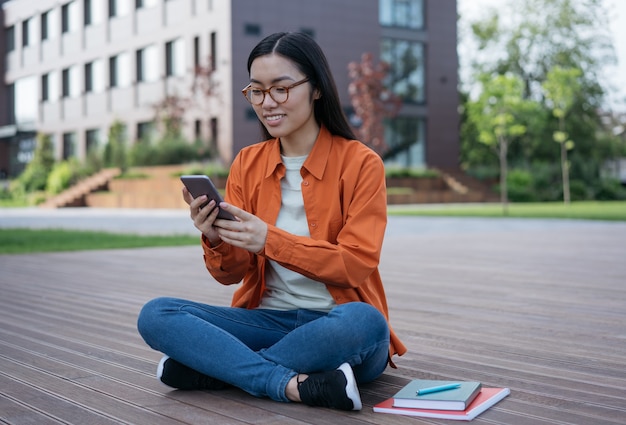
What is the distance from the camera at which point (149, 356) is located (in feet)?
12.3

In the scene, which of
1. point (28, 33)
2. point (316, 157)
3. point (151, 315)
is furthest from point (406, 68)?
point (151, 315)

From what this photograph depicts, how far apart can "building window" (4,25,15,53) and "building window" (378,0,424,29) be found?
18.4 meters

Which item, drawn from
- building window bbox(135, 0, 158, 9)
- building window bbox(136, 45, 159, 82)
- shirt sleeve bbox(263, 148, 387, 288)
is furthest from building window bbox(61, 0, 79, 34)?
shirt sleeve bbox(263, 148, 387, 288)

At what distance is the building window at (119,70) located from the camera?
3244 centimetres

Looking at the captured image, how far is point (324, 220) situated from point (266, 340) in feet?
Answer: 1.64

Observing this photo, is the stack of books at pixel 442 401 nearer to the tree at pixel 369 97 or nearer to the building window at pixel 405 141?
the tree at pixel 369 97

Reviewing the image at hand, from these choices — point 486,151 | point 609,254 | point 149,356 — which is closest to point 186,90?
point 486,151

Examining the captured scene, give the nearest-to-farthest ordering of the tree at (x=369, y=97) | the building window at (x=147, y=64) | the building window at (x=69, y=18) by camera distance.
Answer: the tree at (x=369, y=97) < the building window at (x=147, y=64) < the building window at (x=69, y=18)

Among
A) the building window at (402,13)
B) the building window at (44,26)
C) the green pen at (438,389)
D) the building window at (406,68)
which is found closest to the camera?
the green pen at (438,389)

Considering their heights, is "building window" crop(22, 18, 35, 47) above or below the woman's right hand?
above

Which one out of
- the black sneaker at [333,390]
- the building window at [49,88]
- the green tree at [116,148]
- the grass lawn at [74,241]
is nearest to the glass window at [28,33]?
the building window at [49,88]

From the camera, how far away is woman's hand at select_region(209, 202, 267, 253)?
268cm

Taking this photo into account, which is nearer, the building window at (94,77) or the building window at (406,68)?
the building window at (406,68)

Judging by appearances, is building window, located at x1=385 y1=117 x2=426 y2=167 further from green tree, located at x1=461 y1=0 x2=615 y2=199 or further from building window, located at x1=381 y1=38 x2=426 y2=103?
green tree, located at x1=461 y1=0 x2=615 y2=199
